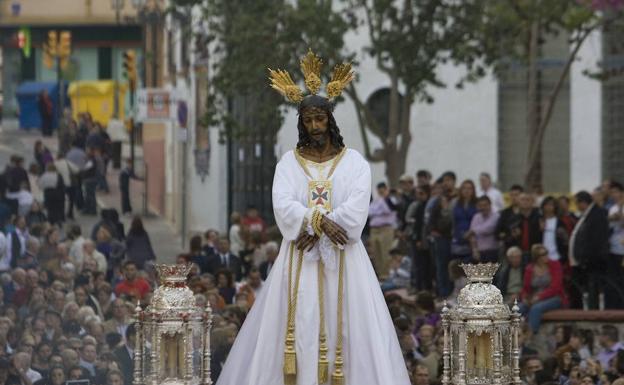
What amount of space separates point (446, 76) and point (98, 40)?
31.3m

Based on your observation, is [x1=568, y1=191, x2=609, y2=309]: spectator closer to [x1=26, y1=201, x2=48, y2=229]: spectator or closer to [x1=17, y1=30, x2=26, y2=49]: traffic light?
[x1=26, y1=201, x2=48, y2=229]: spectator

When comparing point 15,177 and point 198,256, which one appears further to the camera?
point 15,177

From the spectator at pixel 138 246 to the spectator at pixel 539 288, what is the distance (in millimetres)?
5248

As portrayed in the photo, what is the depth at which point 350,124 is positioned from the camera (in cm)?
3778

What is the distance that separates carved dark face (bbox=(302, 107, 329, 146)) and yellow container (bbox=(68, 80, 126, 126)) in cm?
4140

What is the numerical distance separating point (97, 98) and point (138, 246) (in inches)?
1270

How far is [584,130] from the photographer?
36.6 metres

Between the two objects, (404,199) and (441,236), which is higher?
(404,199)

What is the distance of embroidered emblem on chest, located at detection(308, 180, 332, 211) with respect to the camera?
14.6 meters

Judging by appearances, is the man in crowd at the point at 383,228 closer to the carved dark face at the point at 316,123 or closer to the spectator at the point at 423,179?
the spectator at the point at 423,179

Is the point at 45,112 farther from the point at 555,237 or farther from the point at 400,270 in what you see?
the point at 555,237

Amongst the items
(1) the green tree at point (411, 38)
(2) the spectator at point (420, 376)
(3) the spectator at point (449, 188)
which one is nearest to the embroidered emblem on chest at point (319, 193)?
(2) the spectator at point (420, 376)

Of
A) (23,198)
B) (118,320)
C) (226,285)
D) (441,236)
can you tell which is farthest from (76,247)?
(118,320)

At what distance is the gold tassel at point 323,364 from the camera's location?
14406 millimetres
